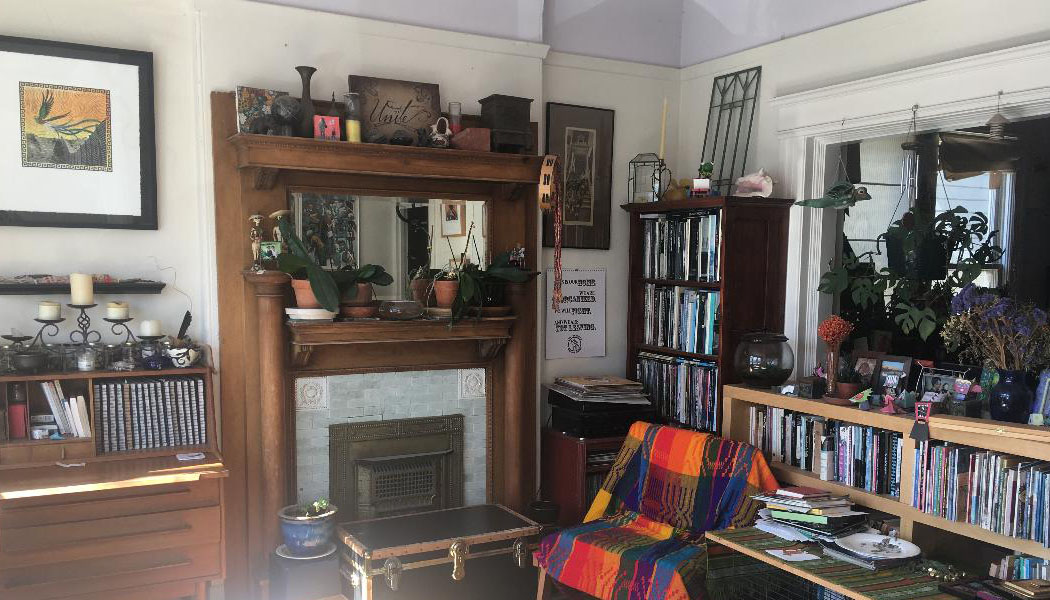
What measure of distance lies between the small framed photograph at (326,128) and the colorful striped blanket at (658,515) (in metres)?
1.90

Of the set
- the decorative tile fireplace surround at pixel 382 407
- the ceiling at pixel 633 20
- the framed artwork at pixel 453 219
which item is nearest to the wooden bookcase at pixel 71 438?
the decorative tile fireplace surround at pixel 382 407

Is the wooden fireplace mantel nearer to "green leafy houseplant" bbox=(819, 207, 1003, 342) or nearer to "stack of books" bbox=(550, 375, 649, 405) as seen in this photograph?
"stack of books" bbox=(550, 375, 649, 405)

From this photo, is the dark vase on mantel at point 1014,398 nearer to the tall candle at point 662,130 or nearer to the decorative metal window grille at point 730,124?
the decorative metal window grille at point 730,124

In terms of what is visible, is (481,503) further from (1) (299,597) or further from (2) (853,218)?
(2) (853,218)

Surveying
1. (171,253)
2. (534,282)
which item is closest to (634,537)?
(534,282)

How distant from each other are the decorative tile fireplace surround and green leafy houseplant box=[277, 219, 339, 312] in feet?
1.67

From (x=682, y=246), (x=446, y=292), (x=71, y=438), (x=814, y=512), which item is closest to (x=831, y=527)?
(x=814, y=512)

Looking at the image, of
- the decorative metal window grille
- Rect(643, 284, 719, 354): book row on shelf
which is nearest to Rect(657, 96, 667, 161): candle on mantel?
the decorative metal window grille

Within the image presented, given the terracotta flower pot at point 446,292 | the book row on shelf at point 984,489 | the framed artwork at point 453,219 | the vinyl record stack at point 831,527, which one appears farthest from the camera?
the framed artwork at point 453,219

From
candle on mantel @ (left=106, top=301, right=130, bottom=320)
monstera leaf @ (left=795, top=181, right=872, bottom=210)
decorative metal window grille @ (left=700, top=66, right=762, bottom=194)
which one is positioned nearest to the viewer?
candle on mantel @ (left=106, top=301, right=130, bottom=320)

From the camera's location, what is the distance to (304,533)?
3535 millimetres

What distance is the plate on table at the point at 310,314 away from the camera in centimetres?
362

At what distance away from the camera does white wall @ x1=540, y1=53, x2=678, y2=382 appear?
456 cm

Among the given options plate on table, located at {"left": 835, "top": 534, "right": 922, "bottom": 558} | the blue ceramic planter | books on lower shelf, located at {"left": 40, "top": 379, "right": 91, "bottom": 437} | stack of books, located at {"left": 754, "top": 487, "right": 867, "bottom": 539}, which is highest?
books on lower shelf, located at {"left": 40, "top": 379, "right": 91, "bottom": 437}
